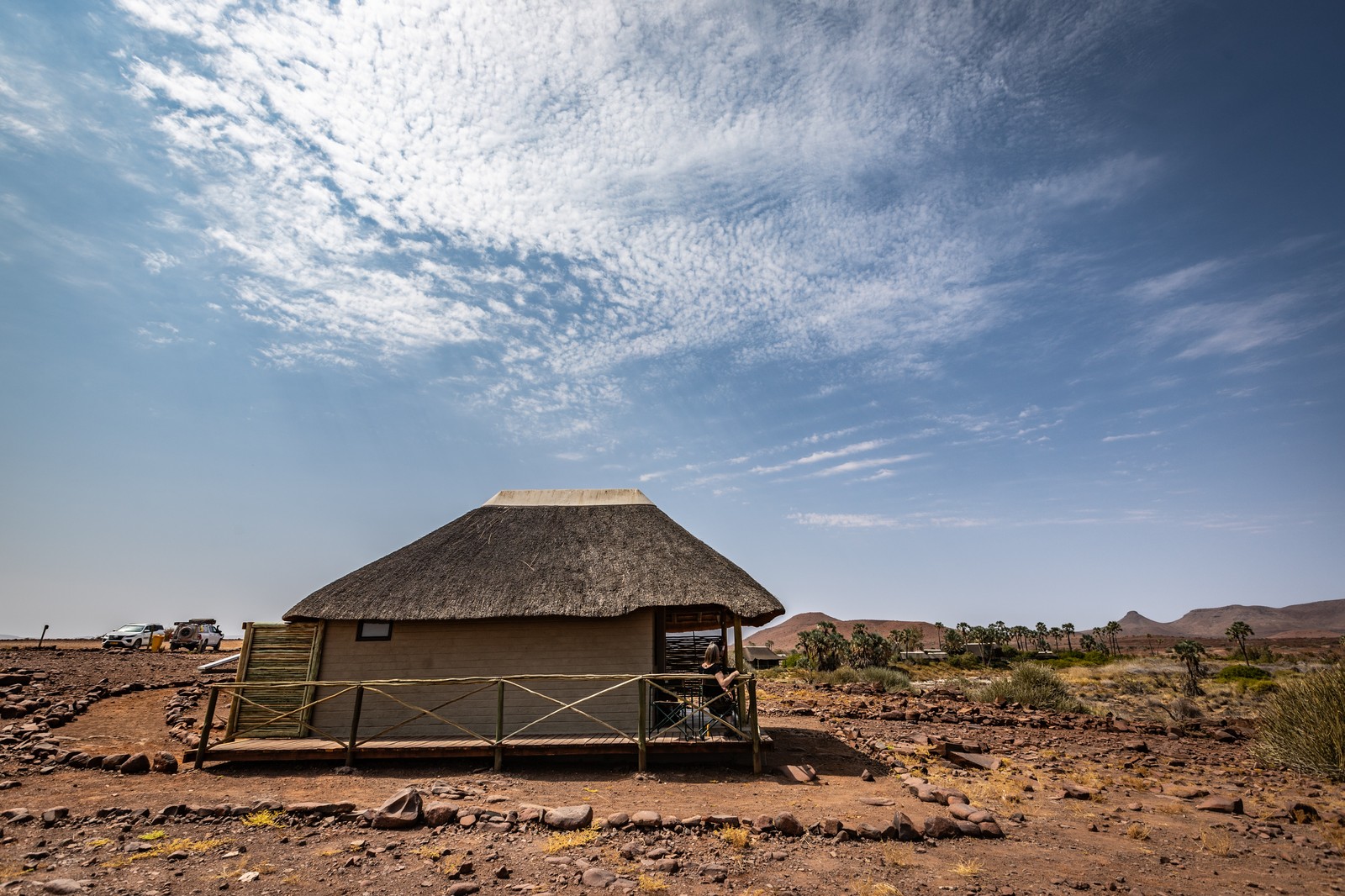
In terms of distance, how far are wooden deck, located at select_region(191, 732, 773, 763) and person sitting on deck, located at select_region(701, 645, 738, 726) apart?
68 cm

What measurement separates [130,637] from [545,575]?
3497 centimetres

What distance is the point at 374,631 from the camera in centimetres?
1230

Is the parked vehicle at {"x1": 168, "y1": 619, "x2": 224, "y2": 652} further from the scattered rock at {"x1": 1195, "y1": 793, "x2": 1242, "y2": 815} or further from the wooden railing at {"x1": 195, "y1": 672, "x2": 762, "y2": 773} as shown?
the scattered rock at {"x1": 1195, "y1": 793, "x2": 1242, "y2": 815}

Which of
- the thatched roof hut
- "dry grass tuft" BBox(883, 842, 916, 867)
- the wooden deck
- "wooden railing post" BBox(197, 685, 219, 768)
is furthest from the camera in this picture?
the thatched roof hut

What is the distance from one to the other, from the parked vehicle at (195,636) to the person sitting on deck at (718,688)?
35207 mm

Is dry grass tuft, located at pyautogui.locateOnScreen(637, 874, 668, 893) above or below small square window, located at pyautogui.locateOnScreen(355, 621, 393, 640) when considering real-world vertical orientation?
below

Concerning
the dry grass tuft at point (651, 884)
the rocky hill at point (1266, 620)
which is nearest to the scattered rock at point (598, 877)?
the dry grass tuft at point (651, 884)

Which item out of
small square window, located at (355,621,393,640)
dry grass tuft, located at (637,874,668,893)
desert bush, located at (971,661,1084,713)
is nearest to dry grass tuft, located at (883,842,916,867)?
dry grass tuft, located at (637,874,668,893)

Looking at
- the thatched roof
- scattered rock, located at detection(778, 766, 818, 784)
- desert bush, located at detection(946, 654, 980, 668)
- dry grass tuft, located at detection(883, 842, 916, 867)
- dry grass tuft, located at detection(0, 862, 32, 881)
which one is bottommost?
desert bush, located at detection(946, 654, 980, 668)

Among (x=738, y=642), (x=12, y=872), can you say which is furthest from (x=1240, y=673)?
(x=12, y=872)

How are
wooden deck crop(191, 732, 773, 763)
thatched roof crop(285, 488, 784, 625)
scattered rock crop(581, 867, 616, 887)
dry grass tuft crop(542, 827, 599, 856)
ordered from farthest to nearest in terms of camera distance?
thatched roof crop(285, 488, 784, 625) → wooden deck crop(191, 732, 773, 763) → dry grass tuft crop(542, 827, 599, 856) → scattered rock crop(581, 867, 616, 887)

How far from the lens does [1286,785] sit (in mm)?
10086

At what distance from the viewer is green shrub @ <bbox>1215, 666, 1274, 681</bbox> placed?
1060 inches

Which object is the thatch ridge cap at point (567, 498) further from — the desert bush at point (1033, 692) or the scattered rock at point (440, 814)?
the desert bush at point (1033, 692)
